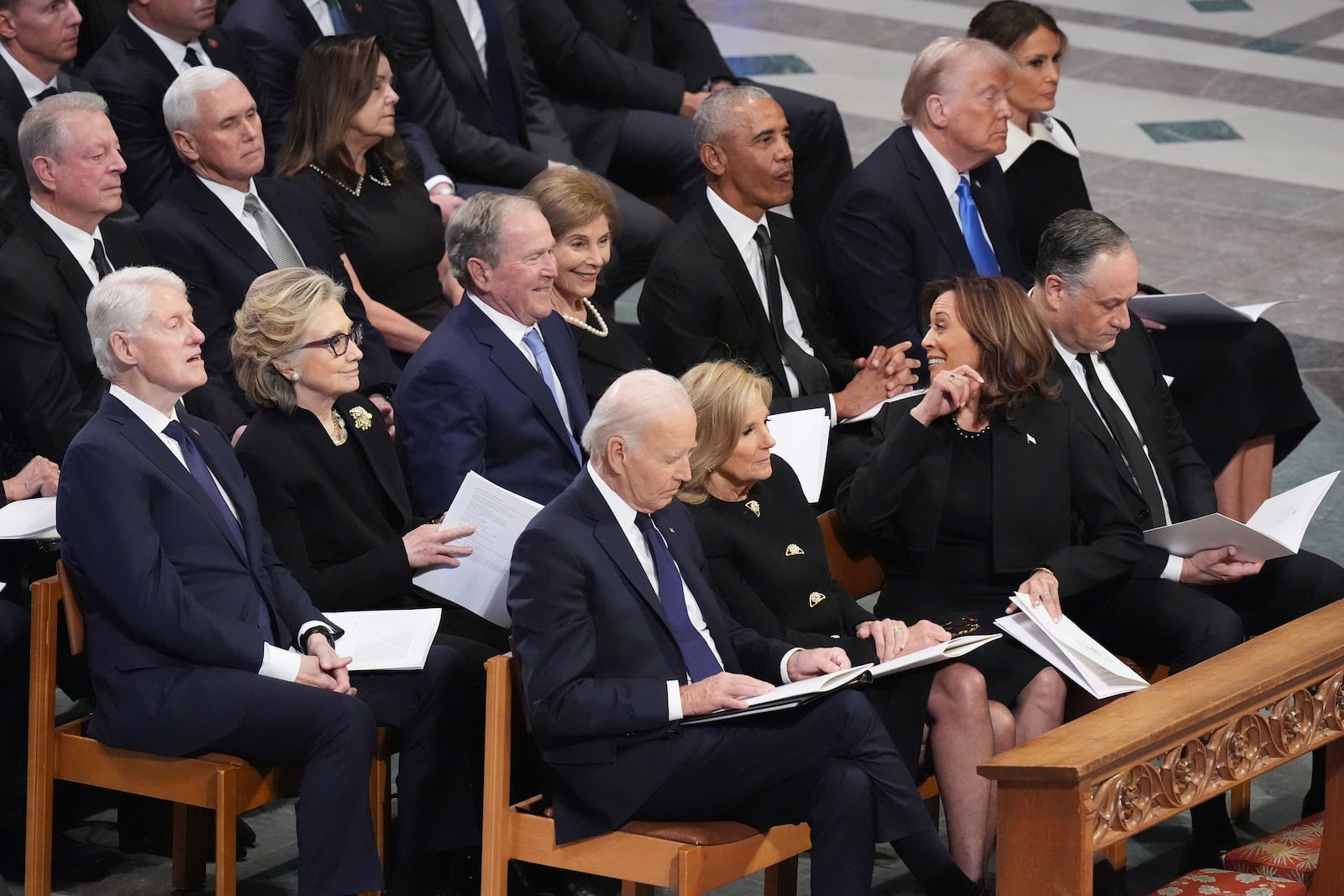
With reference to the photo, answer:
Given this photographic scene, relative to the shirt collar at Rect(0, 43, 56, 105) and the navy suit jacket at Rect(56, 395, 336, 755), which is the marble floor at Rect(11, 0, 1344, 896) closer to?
the navy suit jacket at Rect(56, 395, 336, 755)

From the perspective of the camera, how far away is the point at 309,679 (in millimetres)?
3580

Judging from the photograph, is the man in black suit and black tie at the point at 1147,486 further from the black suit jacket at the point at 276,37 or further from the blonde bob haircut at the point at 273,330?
the black suit jacket at the point at 276,37

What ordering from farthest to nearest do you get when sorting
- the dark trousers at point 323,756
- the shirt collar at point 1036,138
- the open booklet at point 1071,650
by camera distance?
1. the shirt collar at point 1036,138
2. the open booklet at point 1071,650
3. the dark trousers at point 323,756

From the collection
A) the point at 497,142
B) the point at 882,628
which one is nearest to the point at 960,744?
the point at 882,628

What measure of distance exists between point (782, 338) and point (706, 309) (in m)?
0.29

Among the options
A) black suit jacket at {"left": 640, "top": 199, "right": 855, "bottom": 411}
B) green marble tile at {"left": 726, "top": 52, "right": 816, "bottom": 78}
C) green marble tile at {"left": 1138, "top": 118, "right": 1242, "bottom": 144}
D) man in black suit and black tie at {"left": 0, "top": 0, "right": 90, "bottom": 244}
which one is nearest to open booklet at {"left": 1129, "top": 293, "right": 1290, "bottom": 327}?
black suit jacket at {"left": 640, "top": 199, "right": 855, "bottom": 411}

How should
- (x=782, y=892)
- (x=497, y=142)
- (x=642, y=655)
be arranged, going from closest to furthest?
(x=642, y=655)
(x=782, y=892)
(x=497, y=142)

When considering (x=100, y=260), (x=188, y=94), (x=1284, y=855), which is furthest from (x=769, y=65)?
(x=1284, y=855)

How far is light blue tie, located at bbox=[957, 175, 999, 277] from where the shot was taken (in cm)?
520

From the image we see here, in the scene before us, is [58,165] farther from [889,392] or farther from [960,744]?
[960,744]

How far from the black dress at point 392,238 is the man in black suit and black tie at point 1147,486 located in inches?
65.7

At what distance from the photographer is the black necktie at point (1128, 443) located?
445 cm

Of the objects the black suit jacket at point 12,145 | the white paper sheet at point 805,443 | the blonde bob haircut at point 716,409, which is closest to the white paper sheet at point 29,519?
the black suit jacket at point 12,145

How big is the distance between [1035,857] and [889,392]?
1984mm
